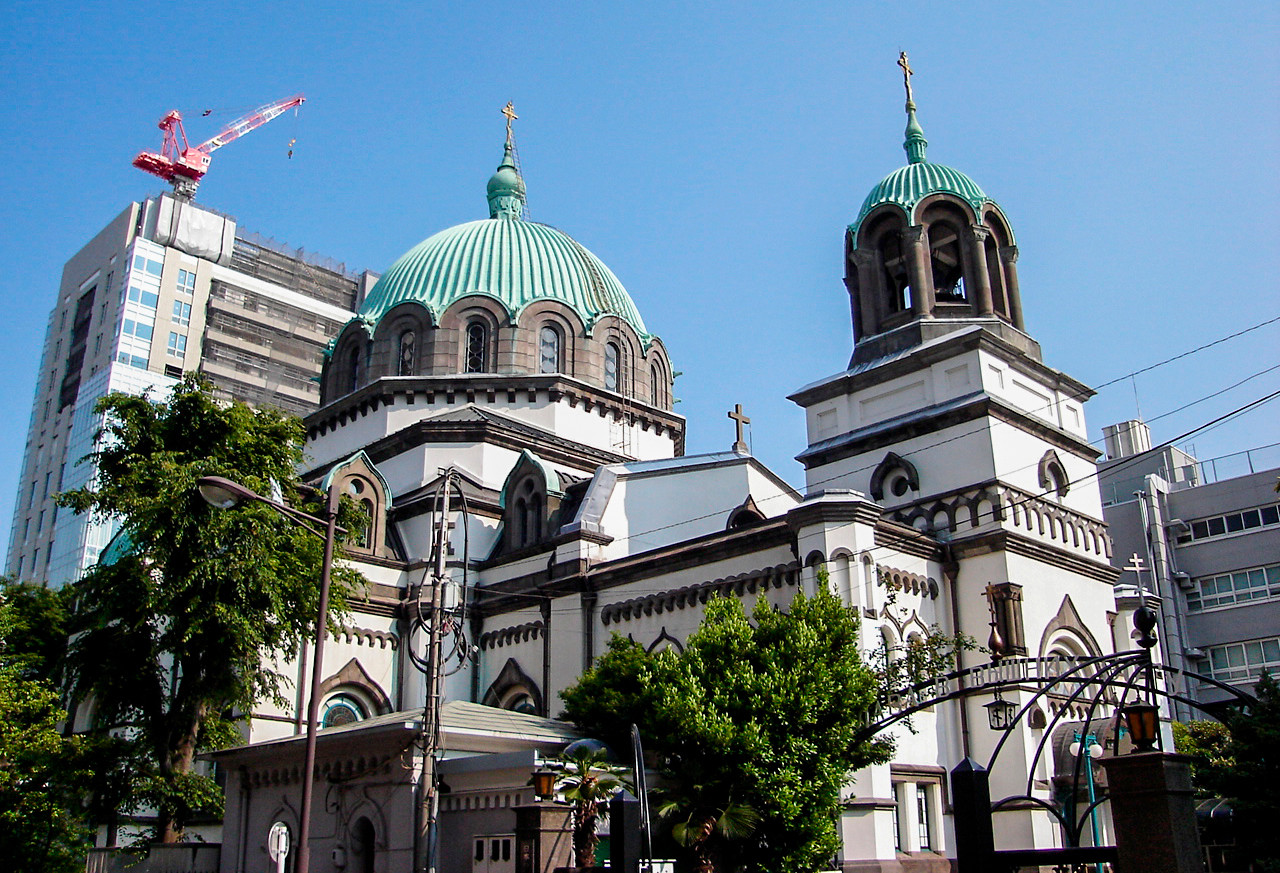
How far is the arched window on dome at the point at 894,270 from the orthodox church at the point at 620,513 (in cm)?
8

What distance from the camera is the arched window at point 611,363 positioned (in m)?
35.7

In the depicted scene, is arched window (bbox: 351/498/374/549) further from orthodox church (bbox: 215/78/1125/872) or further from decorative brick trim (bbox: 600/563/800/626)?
decorative brick trim (bbox: 600/563/800/626)

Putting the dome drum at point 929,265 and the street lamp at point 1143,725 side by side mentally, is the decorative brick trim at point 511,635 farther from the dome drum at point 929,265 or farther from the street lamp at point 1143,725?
the street lamp at point 1143,725

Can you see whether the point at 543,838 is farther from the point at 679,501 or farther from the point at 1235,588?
the point at 1235,588

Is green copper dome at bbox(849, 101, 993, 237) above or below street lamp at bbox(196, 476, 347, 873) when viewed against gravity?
above

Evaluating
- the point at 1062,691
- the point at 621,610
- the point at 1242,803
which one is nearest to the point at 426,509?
the point at 621,610

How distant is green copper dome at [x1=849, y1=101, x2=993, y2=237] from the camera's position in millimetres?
27406

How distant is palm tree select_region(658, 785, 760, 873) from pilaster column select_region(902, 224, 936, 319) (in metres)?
13.3

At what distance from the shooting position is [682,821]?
58.7ft

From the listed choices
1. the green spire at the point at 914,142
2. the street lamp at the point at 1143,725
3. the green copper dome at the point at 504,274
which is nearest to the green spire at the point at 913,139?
the green spire at the point at 914,142

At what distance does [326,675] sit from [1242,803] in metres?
19.6

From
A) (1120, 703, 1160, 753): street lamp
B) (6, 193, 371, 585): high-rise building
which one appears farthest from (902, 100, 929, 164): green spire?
(6, 193, 371, 585): high-rise building

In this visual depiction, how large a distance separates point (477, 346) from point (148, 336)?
40.6 m

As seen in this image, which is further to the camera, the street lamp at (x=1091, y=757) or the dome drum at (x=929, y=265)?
the dome drum at (x=929, y=265)
